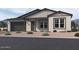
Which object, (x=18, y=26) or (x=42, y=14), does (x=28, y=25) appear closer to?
(x=18, y=26)

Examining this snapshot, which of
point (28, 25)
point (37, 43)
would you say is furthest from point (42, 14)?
point (37, 43)

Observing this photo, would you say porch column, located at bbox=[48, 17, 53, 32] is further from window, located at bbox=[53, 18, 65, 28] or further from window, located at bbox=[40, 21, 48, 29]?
window, located at bbox=[53, 18, 65, 28]

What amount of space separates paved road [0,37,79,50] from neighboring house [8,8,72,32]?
577mm

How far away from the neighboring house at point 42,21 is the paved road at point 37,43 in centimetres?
58

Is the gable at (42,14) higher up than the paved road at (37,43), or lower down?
A: higher up

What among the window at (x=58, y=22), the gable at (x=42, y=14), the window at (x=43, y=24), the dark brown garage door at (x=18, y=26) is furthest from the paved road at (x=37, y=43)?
the gable at (x=42, y=14)

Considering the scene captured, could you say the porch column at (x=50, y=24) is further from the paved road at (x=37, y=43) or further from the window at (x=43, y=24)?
the paved road at (x=37, y=43)

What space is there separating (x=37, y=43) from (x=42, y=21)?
1.84 m

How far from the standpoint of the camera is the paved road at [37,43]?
21.0 meters

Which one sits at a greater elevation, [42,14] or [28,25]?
[42,14]

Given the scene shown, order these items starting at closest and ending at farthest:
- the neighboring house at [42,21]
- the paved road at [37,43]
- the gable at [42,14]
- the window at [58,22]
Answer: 1. the paved road at [37,43]
2. the gable at [42,14]
3. the neighboring house at [42,21]
4. the window at [58,22]

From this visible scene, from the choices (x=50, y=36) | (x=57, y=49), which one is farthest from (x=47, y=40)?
(x=57, y=49)

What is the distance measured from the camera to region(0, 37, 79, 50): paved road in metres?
21.0

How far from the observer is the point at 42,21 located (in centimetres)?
2355
